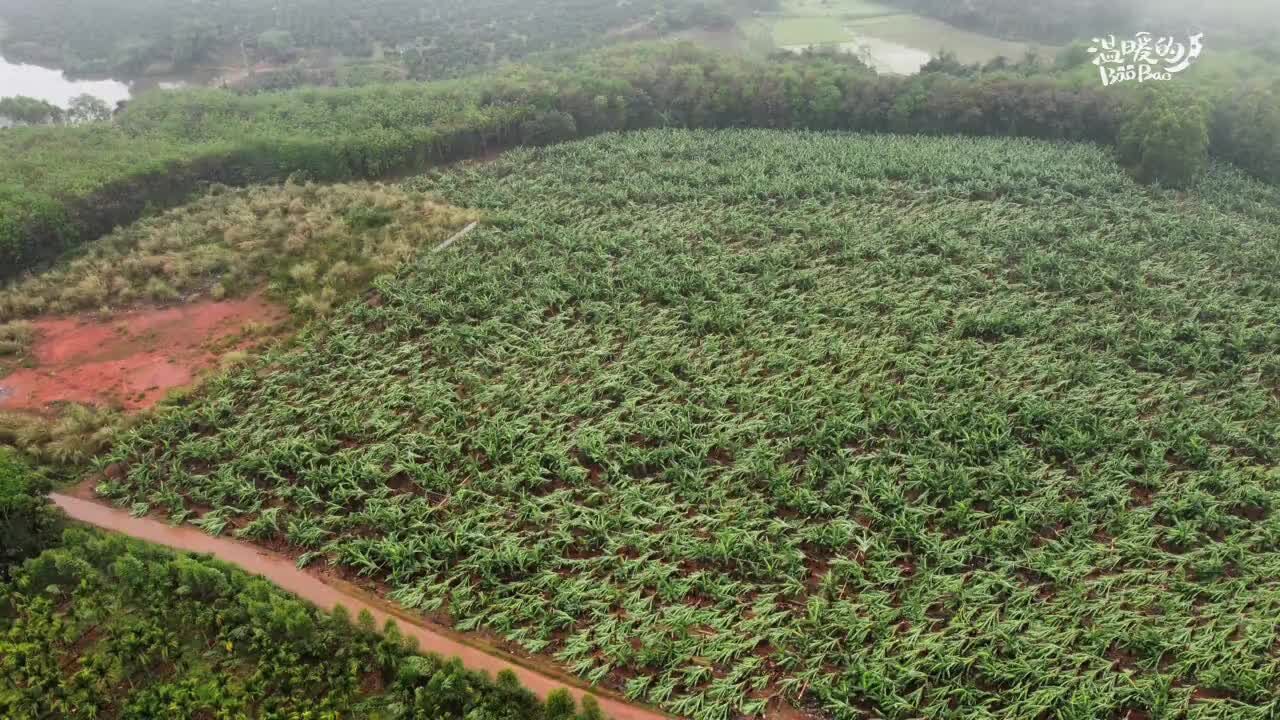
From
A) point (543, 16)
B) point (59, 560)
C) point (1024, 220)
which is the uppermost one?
point (543, 16)

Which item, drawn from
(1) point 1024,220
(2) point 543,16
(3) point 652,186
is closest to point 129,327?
(3) point 652,186

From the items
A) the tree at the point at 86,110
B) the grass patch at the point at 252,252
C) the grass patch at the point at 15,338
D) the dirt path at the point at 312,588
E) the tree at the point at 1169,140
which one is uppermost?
the tree at the point at 86,110

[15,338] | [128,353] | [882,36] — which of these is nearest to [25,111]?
[15,338]

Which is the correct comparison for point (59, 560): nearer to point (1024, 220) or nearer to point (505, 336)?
point (505, 336)

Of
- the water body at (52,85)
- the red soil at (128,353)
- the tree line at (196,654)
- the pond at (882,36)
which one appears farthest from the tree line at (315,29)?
the tree line at (196,654)

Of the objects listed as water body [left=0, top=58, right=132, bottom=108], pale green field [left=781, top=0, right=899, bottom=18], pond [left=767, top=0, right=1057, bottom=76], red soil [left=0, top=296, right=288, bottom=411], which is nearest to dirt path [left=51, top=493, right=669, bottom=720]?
red soil [left=0, top=296, right=288, bottom=411]

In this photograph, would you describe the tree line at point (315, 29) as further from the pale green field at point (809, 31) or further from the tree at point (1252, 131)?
the tree at point (1252, 131)
